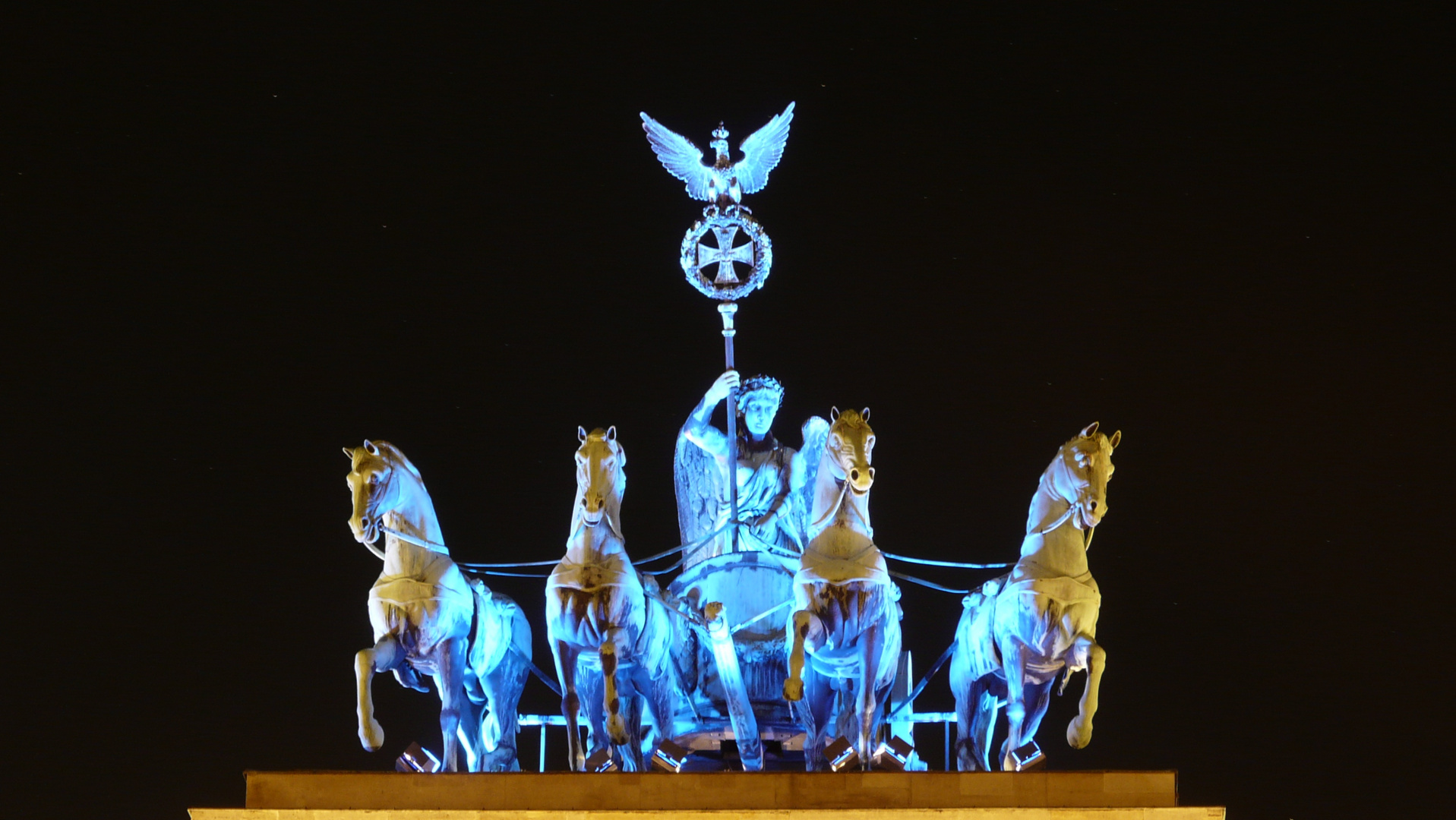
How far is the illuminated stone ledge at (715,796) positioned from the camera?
405 inches

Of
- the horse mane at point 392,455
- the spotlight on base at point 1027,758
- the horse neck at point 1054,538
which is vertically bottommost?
the spotlight on base at point 1027,758

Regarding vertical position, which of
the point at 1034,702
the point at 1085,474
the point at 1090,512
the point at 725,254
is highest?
the point at 725,254

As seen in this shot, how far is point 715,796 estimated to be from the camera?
1035 cm

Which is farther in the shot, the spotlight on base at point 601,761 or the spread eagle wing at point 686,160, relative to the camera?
the spread eagle wing at point 686,160

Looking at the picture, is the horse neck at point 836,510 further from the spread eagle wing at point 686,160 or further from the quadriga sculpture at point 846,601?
the spread eagle wing at point 686,160

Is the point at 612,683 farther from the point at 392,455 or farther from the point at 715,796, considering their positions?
the point at 392,455

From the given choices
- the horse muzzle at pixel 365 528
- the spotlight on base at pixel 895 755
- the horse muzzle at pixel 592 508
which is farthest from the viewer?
the spotlight on base at pixel 895 755

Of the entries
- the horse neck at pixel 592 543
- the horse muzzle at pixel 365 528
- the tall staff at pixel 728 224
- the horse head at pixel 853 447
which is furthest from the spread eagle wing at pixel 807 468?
the horse muzzle at pixel 365 528

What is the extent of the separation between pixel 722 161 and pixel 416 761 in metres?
4.15

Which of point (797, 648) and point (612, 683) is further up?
point (797, 648)

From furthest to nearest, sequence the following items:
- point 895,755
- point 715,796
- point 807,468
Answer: point 807,468, point 895,755, point 715,796

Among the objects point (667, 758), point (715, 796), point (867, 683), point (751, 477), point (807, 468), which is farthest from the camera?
point (751, 477)

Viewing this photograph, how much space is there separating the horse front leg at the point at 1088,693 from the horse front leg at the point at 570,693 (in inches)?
96.0

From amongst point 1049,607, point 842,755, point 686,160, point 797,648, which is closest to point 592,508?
point 797,648
